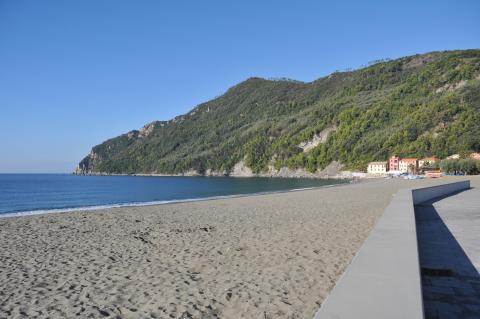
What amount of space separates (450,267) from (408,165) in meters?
107

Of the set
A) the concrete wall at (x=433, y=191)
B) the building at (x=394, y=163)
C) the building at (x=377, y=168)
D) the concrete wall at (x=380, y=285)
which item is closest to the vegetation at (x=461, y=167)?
the building at (x=394, y=163)

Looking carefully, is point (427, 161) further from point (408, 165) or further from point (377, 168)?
point (377, 168)

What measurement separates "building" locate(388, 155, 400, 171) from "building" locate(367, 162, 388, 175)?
1.42 meters

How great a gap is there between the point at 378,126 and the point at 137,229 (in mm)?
127948

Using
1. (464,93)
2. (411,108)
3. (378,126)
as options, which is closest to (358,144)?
(378,126)

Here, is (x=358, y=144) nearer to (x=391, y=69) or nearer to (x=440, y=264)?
(x=391, y=69)

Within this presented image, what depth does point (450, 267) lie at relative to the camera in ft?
19.3

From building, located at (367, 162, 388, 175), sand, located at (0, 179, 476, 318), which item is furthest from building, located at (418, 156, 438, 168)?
sand, located at (0, 179, 476, 318)

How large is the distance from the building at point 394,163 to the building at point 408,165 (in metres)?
0.86

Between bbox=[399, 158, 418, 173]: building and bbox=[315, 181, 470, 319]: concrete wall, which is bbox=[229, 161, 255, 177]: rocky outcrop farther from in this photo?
bbox=[315, 181, 470, 319]: concrete wall

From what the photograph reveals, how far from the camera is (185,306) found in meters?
5.03

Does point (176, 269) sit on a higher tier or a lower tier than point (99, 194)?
higher

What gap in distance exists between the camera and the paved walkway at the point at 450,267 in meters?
4.29

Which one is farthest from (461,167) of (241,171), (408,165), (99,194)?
(241,171)
